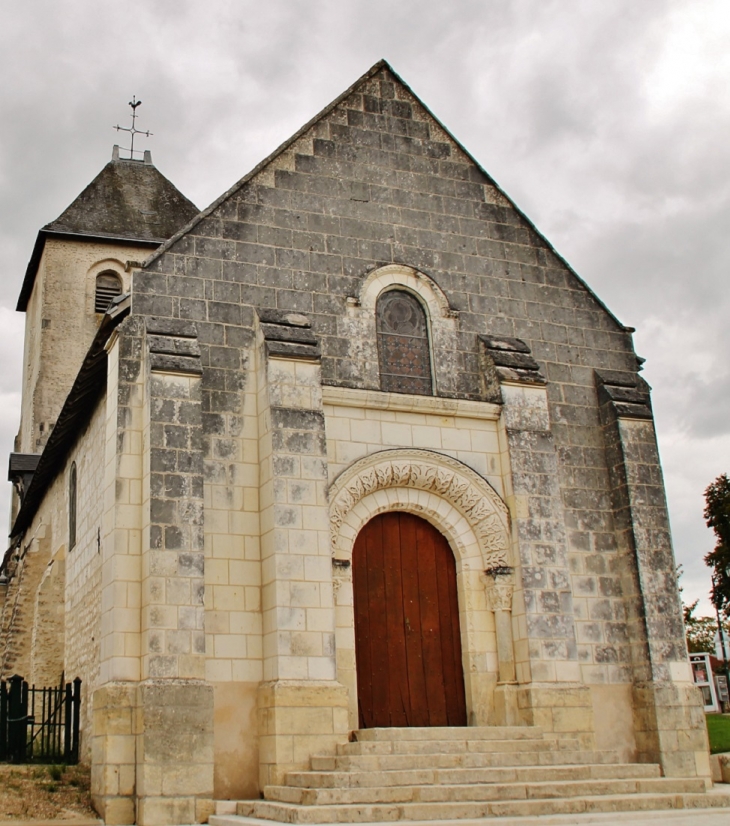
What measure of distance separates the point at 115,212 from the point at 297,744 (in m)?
22.5

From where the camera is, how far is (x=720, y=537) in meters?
34.6

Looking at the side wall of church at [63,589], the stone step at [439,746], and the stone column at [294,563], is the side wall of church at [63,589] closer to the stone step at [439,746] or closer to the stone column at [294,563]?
the stone column at [294,563]

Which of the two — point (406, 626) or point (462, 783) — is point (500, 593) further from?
point (462, 783)

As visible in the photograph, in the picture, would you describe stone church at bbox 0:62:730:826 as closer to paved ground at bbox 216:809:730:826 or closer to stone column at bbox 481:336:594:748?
stone column at bbox 481:336:594:748

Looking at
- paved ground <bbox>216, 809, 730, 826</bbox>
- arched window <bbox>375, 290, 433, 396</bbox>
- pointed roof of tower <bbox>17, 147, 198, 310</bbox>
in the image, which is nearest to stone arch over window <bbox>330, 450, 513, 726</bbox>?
arched window <bbox>375, 290, 433, 396</bbox>

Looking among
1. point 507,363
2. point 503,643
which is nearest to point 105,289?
point 507,363

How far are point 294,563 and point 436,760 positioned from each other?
2799mm

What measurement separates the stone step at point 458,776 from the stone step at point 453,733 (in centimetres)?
106

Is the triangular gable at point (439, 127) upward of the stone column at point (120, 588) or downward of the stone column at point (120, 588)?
upward

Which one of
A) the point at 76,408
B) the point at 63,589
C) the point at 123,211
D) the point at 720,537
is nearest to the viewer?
the point at 76,408

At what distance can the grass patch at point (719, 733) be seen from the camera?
701 inches

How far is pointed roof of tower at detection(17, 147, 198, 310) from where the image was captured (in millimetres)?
29391

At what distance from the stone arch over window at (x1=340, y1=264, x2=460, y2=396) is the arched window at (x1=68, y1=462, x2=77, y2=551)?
626cm

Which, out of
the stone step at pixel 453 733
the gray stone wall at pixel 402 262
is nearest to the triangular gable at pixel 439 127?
the gray stone wall at pixel 402 262
